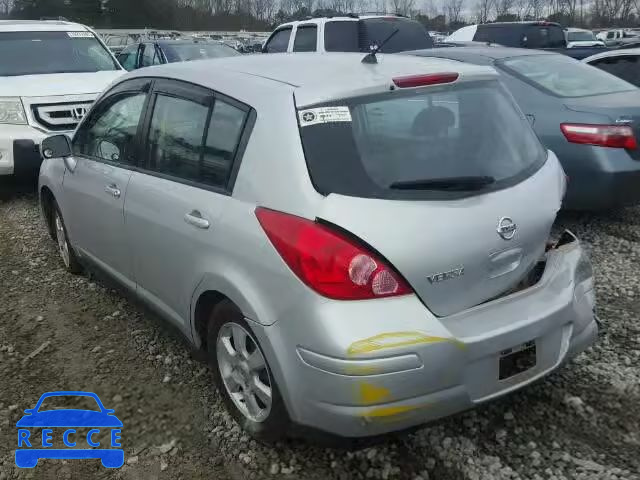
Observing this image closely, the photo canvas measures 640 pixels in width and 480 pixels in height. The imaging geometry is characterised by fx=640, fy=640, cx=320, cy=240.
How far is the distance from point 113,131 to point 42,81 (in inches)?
165

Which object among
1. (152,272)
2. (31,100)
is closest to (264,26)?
(31,100)

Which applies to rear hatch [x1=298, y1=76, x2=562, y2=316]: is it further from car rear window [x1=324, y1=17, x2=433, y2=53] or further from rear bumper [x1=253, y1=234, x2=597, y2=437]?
car rear window [x1=324, y1=17, x2=433, y2=53]

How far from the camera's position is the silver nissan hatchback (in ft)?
7.63

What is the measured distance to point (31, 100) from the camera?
7.15 meters

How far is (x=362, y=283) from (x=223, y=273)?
0.68 meters

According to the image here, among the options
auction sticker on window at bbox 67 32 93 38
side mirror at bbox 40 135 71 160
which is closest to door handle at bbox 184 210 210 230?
side mirror at bbox 40 135 71 160

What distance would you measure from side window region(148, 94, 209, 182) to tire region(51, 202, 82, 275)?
5.57ft

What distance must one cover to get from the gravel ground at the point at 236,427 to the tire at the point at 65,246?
0.43 metres

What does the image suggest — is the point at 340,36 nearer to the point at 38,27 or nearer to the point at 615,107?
the point at 38,27

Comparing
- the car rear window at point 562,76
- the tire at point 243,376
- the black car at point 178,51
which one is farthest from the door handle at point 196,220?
the black car at point 178,51

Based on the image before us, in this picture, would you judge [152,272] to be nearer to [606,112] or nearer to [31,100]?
[606,112]

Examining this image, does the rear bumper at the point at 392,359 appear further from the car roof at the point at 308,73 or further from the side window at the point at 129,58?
the side window at the point at 129,58

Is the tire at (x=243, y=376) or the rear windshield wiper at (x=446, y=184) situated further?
the tire at (x=243, y=376)

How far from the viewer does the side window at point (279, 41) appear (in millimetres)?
11379
